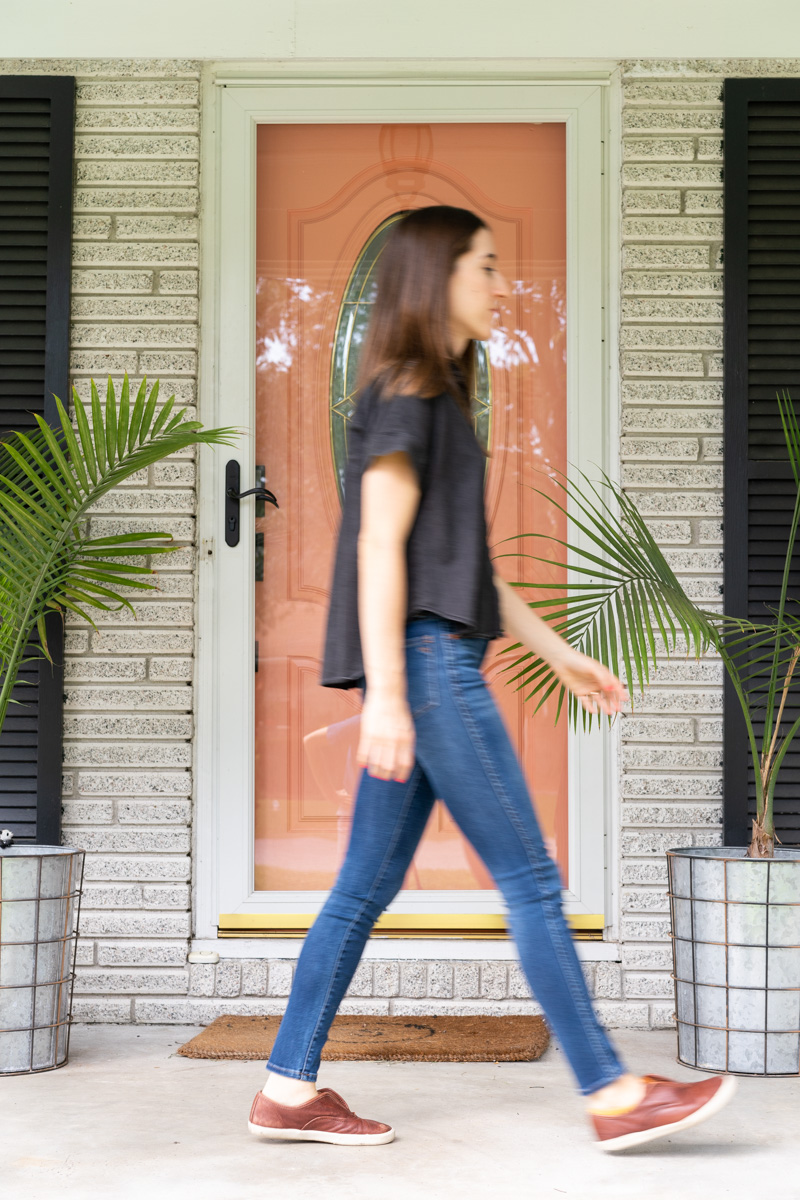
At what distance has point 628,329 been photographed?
123 inches

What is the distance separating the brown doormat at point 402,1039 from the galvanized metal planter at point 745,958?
0.41m

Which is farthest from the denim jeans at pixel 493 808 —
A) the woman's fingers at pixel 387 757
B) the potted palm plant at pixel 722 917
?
the potted palm plant at pixel 722 917

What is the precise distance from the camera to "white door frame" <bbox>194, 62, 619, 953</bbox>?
123 inches

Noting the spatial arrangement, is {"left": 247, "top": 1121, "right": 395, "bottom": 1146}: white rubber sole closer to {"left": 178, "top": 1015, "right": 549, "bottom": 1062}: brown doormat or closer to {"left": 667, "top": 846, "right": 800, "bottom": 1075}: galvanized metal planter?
{"left": 178, "top": 1015, "right": 549, "bottom": 1062}: brown doormat

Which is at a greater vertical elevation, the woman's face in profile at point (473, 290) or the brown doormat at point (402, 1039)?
the woman's face in profile at point (473, 290)

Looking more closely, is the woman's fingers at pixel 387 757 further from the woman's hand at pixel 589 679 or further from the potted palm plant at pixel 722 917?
the potted palm plant at pixel 722 917

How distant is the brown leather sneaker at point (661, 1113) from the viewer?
1781mm

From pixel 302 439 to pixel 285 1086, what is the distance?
1.77 m

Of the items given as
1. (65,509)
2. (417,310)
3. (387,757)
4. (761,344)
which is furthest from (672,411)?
(387,757)

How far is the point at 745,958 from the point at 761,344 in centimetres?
154

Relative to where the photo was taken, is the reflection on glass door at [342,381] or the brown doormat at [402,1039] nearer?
the brown doormat at [402,1039]

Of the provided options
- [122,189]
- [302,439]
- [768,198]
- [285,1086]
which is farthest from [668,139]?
[285,1086]

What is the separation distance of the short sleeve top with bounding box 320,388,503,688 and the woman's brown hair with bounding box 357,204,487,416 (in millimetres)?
32

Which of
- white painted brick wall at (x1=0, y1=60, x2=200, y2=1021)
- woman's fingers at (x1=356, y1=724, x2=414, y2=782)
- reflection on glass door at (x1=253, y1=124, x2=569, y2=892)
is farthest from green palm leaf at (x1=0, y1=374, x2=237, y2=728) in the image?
woman's fingers at (x1=356, y1=724, x2=414, y2=782)
